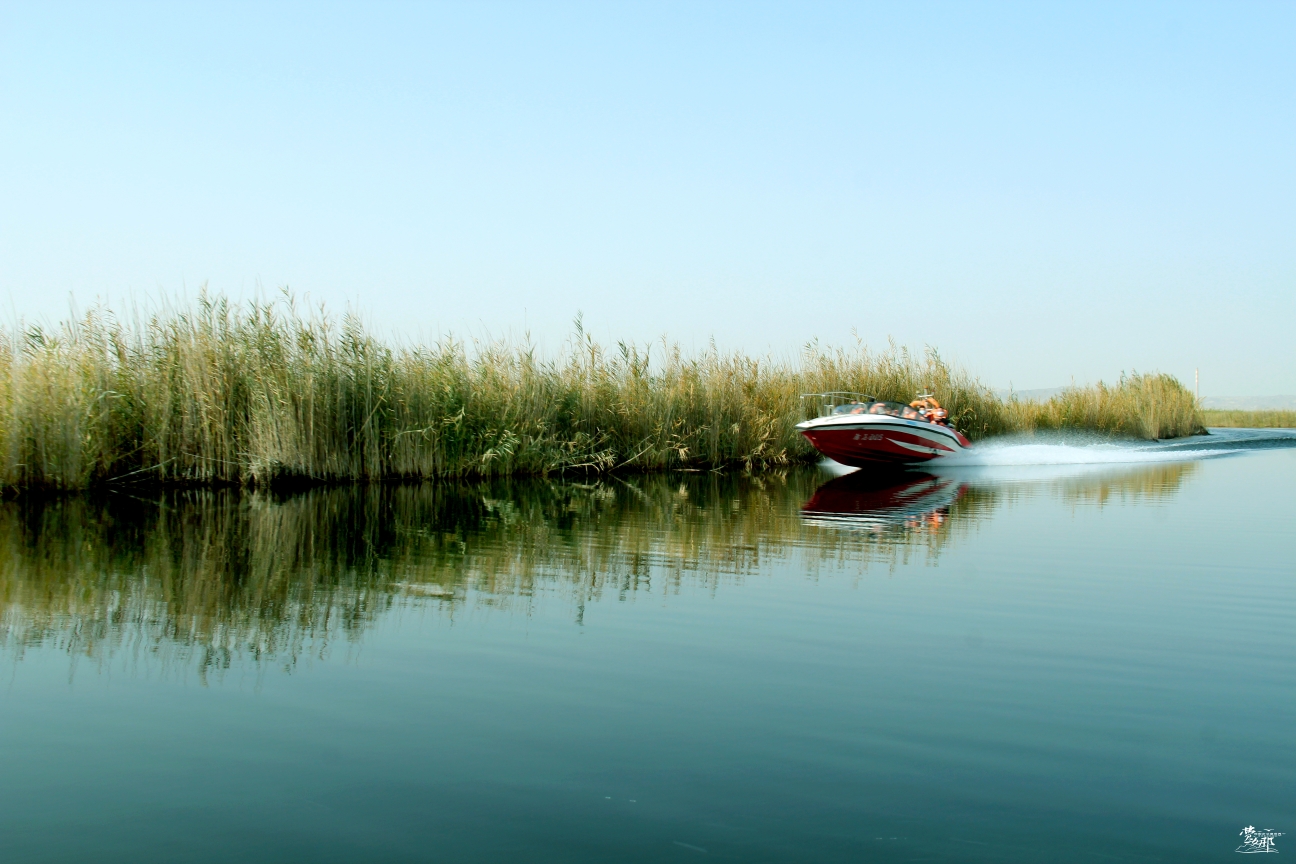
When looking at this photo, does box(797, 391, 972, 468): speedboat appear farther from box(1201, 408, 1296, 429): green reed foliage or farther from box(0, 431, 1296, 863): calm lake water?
box(1201, 408, 1296, 429): green reed foliage

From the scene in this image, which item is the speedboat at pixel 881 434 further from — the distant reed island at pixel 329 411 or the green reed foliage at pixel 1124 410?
the green reed foliage at pixel 1124 410

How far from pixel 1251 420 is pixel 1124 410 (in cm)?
3418

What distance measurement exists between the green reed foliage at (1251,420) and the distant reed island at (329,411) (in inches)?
2055

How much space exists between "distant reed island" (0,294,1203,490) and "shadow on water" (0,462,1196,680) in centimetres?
91

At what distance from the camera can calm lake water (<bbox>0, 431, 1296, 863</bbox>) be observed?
9.83 ft

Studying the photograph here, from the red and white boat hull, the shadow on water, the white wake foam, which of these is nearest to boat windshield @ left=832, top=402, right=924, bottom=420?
the red and white boat hull

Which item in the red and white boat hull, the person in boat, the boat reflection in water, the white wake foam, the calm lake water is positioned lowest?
the calm lake water

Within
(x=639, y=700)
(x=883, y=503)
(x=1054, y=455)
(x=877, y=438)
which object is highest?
(x=877, y=438)

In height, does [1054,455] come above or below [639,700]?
above

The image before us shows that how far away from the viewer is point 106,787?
327 centimetres

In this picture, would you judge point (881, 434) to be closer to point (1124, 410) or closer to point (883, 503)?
point (883, 503)

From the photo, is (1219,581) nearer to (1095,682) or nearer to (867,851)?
(1095,682)

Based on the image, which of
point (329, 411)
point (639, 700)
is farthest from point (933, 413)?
point (639, 700)

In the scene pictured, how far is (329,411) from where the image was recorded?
15914 millimetres
